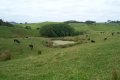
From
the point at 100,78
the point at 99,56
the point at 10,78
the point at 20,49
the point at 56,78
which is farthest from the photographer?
the point at 20,49

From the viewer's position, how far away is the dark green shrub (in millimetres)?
98750

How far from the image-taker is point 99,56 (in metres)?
27.7

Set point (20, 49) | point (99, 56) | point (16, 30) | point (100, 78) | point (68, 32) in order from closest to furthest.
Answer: point (100, 78), point (99, 56), point (20, 49), point (16, 30), point (68, 32)

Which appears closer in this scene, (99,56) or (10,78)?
(10,78)

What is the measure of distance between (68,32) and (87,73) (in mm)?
86533

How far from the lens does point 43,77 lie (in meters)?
20.8

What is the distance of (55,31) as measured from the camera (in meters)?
102

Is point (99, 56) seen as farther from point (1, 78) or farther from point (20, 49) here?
point (20, 49)

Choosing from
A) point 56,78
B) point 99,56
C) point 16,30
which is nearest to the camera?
point 56,78

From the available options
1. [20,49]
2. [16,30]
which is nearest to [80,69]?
[20,49]

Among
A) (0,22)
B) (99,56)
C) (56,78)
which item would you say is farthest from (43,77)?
(0,22)

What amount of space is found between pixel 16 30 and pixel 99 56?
248 feet

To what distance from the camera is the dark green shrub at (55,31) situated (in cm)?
9875

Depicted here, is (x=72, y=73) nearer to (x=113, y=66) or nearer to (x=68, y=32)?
(x=113, y=66)
